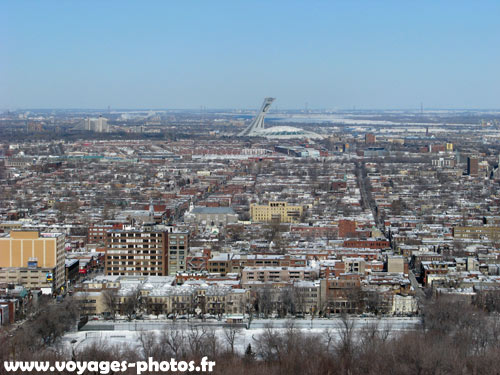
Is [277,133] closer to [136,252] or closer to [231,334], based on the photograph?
[136,252]

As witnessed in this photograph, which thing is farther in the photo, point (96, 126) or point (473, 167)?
point (96, 126)

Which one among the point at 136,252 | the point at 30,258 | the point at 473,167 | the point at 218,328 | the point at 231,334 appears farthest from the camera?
the point at 473,167

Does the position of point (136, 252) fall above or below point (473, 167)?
above

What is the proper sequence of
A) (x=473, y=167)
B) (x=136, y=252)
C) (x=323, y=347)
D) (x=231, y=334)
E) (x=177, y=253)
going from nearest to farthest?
1. (x=323, y=347)
2. (x=231, y=334)
3. (x=136, y=252)
4. (x=177, y=253)
5. (x=473, y=167)

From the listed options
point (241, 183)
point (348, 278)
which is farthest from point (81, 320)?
point (241, 183)

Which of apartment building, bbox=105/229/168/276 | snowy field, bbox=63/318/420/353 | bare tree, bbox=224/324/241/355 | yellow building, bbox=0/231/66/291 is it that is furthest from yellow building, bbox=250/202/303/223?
bare tree, bbox=224/324/241/355

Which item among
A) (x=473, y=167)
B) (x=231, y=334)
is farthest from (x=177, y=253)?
(x=473, y=167)

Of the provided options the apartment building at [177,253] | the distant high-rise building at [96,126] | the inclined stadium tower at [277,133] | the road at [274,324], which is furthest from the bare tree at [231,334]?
the distant high-rise building at [96,126]
